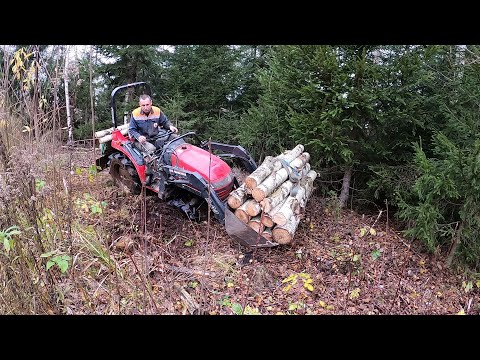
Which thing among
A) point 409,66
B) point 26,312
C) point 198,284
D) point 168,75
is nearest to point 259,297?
point 198,284

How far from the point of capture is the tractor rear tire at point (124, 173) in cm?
630

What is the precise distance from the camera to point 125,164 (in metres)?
6.30

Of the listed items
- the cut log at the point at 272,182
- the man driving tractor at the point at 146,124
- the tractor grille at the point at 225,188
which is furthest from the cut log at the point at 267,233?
the man driving tractor at the point at 146,124

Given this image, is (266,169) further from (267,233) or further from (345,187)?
(345,187)

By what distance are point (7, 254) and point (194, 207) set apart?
291 cm

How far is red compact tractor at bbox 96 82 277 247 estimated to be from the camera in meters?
4.92

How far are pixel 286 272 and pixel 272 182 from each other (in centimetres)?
134

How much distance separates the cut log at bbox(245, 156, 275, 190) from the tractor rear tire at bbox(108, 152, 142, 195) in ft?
7.71

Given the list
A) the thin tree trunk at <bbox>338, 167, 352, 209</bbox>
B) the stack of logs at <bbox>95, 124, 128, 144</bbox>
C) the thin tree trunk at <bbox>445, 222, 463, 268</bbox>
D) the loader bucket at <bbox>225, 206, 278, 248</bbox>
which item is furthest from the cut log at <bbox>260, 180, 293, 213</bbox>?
the stack of logs at <bbox>95, 124, 128, 144</bbox>

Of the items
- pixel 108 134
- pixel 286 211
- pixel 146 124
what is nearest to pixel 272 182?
pixel 286 211

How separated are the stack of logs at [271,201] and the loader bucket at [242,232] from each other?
8 centimetres

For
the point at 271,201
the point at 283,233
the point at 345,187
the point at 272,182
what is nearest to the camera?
the point at 283,233

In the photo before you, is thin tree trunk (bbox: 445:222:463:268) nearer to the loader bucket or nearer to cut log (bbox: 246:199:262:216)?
the loader bucket

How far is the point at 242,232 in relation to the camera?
485 cm
